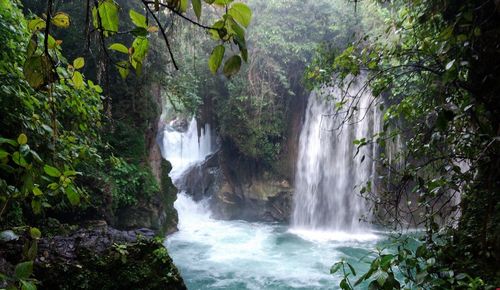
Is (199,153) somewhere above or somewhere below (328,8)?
below

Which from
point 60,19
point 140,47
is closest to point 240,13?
point 140,47

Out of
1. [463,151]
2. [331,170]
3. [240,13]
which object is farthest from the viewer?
[331,170]

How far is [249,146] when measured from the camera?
13.5 metres

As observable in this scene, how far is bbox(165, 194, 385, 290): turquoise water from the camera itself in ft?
24.5

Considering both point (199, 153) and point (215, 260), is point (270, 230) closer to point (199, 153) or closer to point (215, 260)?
point (215, 260)

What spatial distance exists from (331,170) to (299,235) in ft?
9.39

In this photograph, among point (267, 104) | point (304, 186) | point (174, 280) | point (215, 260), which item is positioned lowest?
point (215, 260)

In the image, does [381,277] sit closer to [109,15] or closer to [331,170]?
[109,15]

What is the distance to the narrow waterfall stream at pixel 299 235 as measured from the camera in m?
7.78

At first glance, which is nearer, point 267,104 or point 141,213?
point 141,213

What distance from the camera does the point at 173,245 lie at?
398 inches

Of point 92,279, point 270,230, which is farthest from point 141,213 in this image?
point 92,279

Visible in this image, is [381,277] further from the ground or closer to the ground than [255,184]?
closer to the ground

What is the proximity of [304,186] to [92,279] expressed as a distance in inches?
440
